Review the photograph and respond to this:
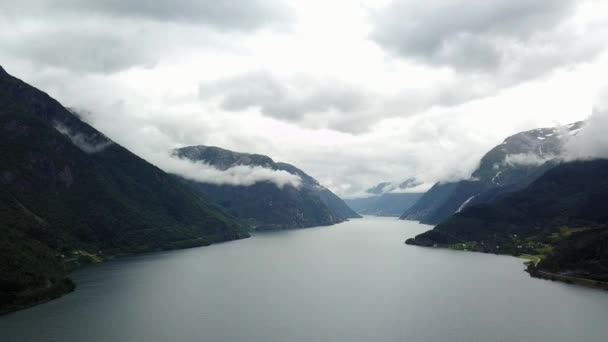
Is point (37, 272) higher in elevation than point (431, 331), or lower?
higher

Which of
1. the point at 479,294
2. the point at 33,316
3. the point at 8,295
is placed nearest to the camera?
the point at 33,316

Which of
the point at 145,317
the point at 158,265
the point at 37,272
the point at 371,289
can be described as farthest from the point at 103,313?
the point at 158,265

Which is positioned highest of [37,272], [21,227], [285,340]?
[21,227]

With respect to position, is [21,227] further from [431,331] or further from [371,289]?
[431,331]

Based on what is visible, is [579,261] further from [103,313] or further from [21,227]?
[21,227]

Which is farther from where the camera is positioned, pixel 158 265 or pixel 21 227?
A: pixel 158 265

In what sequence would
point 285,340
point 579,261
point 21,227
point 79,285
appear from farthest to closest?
point 21,227 < point 579,261 < point 79,285 < point 285,340
